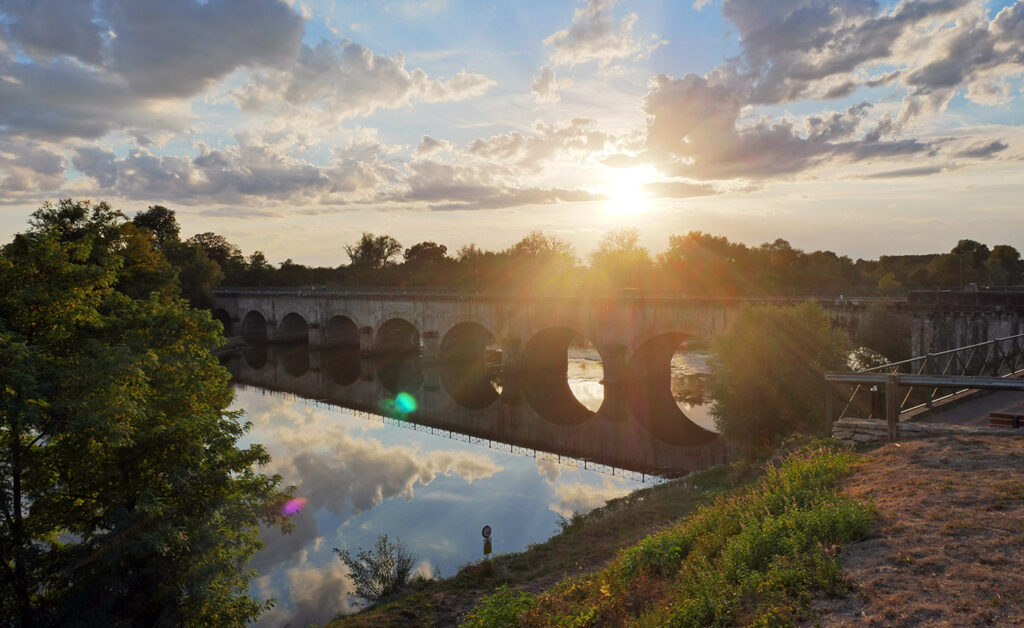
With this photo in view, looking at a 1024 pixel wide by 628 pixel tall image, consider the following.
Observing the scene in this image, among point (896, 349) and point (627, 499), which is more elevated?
point (896, 349)

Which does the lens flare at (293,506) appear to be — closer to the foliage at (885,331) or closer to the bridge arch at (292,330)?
the foliage at (885,331)

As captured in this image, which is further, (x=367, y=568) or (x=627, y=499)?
(x=627, y=499)

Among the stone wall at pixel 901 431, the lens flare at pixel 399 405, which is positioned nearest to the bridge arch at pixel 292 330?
the lens flare at pixel 399 405

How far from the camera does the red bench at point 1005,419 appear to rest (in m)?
14.7

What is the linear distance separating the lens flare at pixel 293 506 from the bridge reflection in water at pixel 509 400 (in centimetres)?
1298

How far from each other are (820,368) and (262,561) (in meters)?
24.5

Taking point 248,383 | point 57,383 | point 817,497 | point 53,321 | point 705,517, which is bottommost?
point 248,383

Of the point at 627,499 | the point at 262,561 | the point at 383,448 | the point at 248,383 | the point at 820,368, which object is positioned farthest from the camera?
the point at 248,383

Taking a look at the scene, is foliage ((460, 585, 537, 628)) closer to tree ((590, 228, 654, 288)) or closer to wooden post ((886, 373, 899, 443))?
wooden post ((886, 373, 899, 443))

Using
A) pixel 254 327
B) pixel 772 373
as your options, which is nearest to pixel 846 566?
pixel 772 373

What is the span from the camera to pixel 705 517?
13055 millimetres

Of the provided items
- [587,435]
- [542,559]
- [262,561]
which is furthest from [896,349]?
Answer: [262,561]

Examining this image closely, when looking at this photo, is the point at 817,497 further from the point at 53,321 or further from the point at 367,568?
the point at 53,321

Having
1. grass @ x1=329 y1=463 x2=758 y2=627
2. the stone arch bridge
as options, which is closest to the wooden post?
grass @ x1=329 y1=463 x2=758 y2=627
